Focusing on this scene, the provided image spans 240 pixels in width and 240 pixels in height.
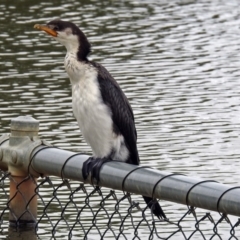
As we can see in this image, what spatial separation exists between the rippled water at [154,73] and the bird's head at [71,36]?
277 cm

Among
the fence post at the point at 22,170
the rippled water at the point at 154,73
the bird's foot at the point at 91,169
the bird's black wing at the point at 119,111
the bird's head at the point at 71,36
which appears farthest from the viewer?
the rippled water at the point at 154,73

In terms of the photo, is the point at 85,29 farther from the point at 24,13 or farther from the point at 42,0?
the point at 42,0

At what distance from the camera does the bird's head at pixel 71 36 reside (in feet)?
18.2

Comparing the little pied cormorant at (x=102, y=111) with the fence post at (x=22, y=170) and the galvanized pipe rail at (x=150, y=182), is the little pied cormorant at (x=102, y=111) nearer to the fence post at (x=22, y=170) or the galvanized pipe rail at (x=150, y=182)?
the fence post at (x=22, y=170)

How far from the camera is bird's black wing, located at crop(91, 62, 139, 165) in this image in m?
5.29

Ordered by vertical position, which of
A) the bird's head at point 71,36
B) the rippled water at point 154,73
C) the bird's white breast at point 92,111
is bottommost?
the rippled water at point 154,73

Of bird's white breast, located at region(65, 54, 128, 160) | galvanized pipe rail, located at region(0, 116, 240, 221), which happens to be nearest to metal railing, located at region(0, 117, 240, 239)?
galvanized pipe rail, located at region(0, 116, 240, 221)

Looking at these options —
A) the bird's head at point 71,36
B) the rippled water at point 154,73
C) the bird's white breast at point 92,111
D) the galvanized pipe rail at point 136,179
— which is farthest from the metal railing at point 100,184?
the rippled water at point 154,73

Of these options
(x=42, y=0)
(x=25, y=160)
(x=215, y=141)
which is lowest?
(x=42, y=0)

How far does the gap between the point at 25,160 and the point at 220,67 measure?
8.90 meters

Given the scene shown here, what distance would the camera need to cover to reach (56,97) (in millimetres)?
11328

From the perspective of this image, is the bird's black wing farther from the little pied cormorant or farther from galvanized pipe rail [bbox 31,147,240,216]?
galvanized pipe rail [bbox 31,147,240,216]

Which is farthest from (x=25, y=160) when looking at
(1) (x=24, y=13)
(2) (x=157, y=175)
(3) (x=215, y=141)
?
(1) (x=24, y=13)

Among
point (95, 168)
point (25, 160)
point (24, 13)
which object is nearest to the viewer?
point (95, 168)
